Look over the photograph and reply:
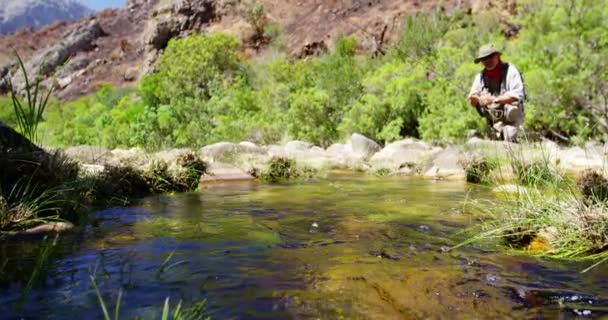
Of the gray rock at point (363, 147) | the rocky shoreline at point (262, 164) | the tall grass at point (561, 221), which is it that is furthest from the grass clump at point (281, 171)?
the tall grass at point (561, 221)

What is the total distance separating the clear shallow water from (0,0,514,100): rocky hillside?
89.3ft

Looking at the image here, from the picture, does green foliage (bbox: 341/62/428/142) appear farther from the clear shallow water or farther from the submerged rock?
the clear shallow water

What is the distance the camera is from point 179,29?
5388 cm

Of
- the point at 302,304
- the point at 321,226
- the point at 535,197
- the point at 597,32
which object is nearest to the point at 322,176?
the point at 321,226

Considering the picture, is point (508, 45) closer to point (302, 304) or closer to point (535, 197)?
point (535, 197)

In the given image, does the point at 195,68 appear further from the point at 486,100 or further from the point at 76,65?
the point at 76,65

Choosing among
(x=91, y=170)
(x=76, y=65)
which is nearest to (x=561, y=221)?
(x=91, y=170)

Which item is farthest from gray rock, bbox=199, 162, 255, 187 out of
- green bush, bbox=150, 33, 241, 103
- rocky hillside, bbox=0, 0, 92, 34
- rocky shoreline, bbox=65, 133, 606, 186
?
rocky hillside, bbox=0, 0, 92, 34

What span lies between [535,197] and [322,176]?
6.43 m

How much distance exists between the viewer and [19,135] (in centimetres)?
489

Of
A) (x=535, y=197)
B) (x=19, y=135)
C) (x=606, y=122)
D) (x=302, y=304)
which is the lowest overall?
(x=302, y=304)

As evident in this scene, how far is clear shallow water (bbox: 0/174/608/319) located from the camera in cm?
248

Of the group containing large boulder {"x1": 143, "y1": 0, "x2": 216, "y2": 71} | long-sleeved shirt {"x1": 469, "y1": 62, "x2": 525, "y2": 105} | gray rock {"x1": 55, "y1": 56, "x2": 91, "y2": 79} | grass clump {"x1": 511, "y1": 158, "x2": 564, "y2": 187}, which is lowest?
grass clump {"x1": 511, "y1": 158, "x2": 564, "y2": 187}

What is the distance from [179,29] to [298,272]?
53870 millimetres
